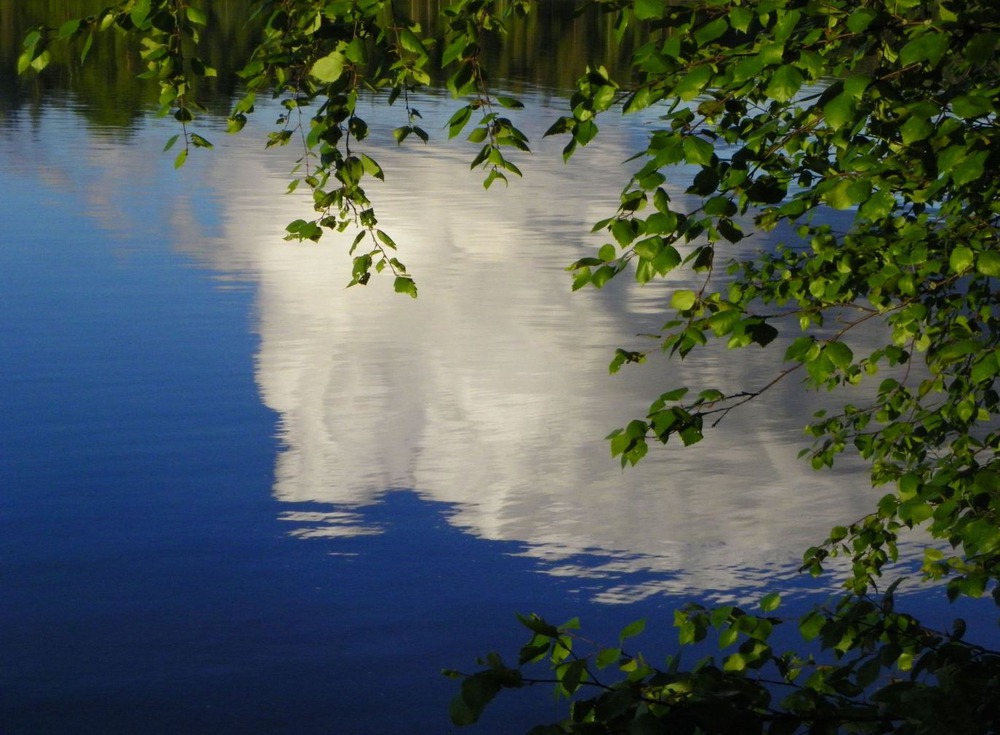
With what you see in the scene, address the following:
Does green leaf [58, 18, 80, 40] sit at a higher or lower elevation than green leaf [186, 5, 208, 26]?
lower

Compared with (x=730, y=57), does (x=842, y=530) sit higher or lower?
lower

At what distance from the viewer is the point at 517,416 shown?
10109 mm

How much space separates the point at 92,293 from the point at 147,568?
24.8 feet

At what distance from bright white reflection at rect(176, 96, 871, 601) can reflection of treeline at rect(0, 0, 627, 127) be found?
391 inches

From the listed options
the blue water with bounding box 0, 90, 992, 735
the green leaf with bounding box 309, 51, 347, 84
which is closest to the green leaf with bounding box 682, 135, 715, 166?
the green leaf with bounding box 309, 51, 347, 84

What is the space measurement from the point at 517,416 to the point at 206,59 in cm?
3535

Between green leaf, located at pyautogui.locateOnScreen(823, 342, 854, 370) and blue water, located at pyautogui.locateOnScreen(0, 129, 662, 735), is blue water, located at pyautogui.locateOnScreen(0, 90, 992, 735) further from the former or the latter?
green leaf, located at pyautogui.locateOnScreen(823, 342, 854, 370)

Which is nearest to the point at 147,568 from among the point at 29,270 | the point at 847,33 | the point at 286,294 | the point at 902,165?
the point at 902,165

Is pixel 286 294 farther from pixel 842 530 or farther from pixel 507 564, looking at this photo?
pixel 842 530

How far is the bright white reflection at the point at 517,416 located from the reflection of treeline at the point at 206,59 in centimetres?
993

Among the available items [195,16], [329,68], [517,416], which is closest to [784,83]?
[329,68]

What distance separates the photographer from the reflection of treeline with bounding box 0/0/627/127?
3669 cm

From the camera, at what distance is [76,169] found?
76.4 ft

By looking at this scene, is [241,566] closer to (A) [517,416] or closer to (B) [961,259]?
(A) [517,416]
